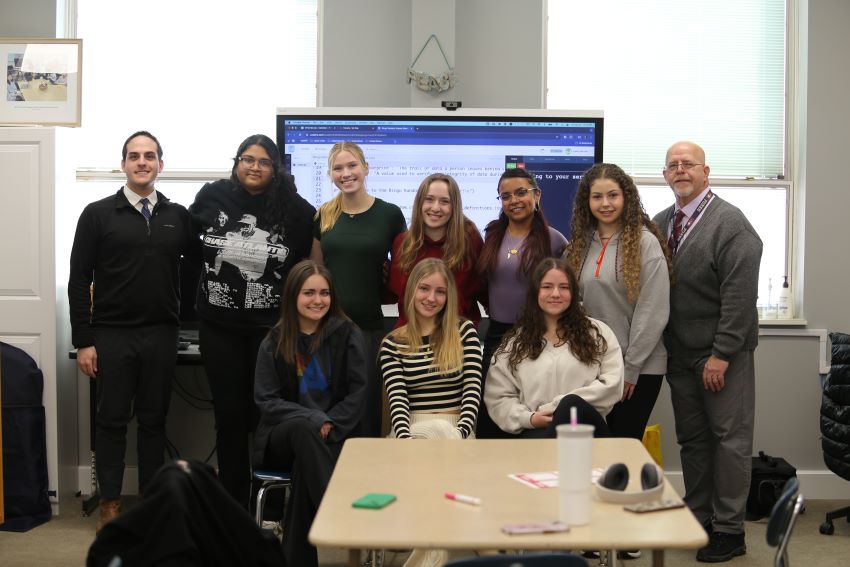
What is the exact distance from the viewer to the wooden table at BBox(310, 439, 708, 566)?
1.68m

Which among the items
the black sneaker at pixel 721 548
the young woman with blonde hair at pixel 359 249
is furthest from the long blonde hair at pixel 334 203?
the black sneaker at pixel 721 548

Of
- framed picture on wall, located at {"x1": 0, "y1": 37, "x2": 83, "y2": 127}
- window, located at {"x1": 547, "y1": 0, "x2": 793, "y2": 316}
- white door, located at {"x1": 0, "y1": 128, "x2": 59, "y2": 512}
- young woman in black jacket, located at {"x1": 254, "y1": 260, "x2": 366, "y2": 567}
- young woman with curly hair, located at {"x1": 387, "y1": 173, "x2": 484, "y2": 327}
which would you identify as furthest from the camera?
window, located at {"x1": 547, "y1": 0, "x2": 793, "y2": 316}

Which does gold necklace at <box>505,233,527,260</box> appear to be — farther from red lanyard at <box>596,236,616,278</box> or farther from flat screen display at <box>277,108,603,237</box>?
flat screen display at <box>277,108,603,237</box>

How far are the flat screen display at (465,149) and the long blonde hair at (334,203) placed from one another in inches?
23.2

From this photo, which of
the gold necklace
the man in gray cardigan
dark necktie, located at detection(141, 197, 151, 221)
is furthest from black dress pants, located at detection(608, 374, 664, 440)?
dark necktie, located at detection(141, 197, 151, 221)

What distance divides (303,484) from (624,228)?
5.00 ft

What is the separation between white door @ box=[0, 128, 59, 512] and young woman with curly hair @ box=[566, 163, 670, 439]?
94.6 inches

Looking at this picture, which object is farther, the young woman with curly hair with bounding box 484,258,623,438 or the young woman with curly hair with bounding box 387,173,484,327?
the young woman with curly hair with bounding box 387,173,484,327

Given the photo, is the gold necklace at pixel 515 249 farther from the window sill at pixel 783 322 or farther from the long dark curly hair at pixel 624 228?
the window sill at pixel 783 322

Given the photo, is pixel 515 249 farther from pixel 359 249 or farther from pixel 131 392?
pixel 131 392

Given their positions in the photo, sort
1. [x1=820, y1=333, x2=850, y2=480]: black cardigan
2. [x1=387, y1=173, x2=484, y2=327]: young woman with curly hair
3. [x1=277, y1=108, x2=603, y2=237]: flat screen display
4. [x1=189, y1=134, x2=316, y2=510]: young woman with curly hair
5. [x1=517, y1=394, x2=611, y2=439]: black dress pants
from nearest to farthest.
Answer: [x1=517, y1=394, x2=611, y2=439]: black dress pants → [x1=387, y1=173, x2=484, y2=327]: young woman with curly hair → [x1=189, y1=134, x2=316, y2=510]: young woman with curly hair → [x1=820, y1=333, x2=850, y2=480]: black cardigan → [x1=277, y1=108, x2=603, y2=237]: flat screen display

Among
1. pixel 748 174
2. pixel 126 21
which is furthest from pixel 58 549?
pixel 748 174

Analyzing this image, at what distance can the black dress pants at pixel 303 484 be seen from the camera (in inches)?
115

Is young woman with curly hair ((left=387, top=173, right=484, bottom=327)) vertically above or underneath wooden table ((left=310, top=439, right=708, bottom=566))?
above
